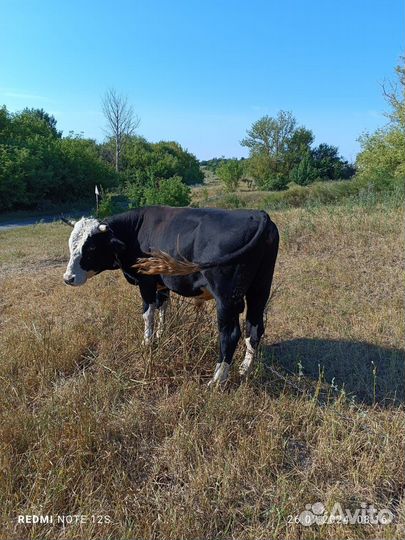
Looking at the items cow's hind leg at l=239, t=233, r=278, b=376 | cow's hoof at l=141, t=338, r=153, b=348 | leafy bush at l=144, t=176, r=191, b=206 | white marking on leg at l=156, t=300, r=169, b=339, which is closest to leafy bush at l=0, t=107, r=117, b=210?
leafy bush at l=144, t=176, r=191, b=206

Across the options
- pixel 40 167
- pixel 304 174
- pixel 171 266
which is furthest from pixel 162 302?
pixel 304 174

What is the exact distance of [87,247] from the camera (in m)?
3.96

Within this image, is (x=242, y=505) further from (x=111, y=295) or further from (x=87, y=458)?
(x=111, y=295)

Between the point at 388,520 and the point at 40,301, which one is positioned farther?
the point at 40,301

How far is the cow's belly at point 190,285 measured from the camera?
354 cm

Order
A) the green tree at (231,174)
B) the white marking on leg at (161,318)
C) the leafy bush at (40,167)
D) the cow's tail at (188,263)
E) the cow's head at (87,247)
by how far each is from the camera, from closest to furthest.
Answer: the cow's tail at (188,263) < the white marking on leg at (161,318) < the cow's head at (87,247) < the leafy bush at (40,167) < the green tree at (231,174)

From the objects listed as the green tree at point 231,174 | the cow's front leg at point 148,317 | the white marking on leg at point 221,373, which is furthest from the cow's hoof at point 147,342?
the green tree at point 231,174

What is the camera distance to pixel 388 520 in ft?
7.41

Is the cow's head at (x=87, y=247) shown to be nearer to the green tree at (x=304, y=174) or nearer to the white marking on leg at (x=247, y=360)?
the white marking on leg at (x=247, y=360)

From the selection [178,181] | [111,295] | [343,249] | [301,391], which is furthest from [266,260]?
[178,181]

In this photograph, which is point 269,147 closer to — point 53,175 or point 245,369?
point 53,175

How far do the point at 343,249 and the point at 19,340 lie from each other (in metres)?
5.63

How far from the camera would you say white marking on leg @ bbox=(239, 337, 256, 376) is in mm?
3574

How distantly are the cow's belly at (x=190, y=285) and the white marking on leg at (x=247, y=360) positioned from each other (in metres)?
0.57
